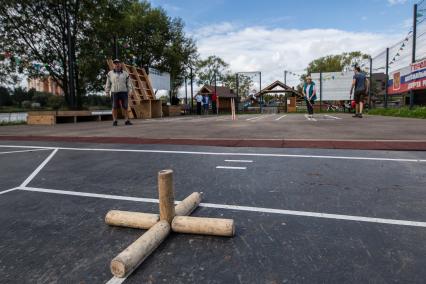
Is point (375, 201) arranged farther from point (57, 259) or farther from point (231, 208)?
point (57, 259)

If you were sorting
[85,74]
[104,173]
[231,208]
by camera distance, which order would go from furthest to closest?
[85,74] < [104,173] < [231,208]

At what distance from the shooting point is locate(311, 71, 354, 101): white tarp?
25.5 m

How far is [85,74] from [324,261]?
23.2 meters

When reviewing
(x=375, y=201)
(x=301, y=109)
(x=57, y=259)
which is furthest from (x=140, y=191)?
(x=301, y=109)

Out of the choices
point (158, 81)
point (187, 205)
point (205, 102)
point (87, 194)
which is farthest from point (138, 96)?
point (187, 205)

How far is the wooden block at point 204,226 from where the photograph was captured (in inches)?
66.7

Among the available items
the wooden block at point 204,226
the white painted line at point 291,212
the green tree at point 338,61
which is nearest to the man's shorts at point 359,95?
the white painted line at point 291,212

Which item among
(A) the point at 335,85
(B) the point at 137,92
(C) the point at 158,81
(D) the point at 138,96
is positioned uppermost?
(C) the point at 158,81

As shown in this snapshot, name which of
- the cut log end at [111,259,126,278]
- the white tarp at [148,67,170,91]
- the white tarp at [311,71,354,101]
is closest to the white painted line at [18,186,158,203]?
the cut log end at [111,259,126,278]

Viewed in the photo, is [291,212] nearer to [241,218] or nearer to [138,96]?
[241,218]

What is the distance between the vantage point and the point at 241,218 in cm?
201

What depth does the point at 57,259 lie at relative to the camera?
1536 mm

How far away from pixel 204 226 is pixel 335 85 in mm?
26911

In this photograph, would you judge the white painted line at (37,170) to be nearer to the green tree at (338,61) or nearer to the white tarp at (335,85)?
the white tarp at (335,85)
